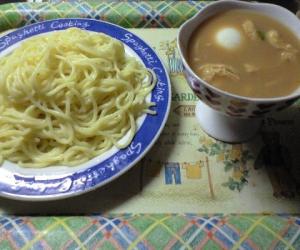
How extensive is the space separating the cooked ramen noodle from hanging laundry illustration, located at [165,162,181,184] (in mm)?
122

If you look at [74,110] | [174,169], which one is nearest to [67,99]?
[74,110]

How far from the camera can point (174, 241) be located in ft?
2.18

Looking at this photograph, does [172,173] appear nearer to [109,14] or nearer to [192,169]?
[192,169]

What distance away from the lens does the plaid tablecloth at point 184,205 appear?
0.67 m

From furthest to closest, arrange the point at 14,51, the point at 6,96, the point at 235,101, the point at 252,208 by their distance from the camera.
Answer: the point at 14,51 < the point at 6,96 < the point at 252,208 < the point at 235,101

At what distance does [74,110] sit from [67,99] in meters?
0.04

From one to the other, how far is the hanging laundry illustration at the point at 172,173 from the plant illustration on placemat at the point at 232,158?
8 centimetres

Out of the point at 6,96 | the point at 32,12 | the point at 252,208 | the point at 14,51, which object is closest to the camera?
the point at 252,208

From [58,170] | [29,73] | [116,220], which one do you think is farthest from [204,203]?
[29,73]

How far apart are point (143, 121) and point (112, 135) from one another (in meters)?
0.09

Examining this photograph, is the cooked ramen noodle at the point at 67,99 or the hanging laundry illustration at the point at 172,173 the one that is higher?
the cooked ramen noodle at the point at 67,99

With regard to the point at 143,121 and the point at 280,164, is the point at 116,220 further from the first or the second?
the point at 280,164

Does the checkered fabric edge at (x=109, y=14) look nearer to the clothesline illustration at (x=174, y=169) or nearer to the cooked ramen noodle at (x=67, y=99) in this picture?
the cooked ramen noodle at (x=67, y=99)

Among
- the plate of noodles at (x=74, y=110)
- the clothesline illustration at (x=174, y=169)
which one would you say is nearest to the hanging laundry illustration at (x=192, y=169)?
the clothesline illustration at (x=174, y=169)
